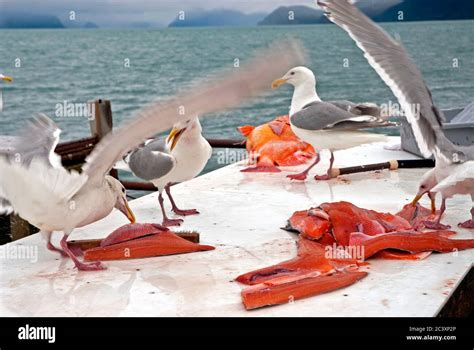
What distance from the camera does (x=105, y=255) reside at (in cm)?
520

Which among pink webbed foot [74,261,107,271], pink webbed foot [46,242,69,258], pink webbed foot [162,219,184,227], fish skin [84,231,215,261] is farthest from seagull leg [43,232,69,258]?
pink webbed foot [162,219,184,227]

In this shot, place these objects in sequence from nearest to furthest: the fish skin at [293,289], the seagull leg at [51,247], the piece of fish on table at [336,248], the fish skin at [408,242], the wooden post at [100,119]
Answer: the fish skin at [293,289], the piece of fish on table at [336,248], the fish skin at [408,242], the seagull leg at [51,247], the wooden post at [100,119]

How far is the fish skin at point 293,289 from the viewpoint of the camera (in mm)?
4312

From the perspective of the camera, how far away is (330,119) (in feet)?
24.1

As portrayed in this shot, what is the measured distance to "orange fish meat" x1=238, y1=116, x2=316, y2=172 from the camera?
8.15 metres

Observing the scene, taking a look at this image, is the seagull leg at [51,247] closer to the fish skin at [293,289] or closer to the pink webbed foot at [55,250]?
the pink webbed foot at [55,250]

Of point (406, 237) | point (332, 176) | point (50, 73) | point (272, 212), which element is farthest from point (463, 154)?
point (50, 73)

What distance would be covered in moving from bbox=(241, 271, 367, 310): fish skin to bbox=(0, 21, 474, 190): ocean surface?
76.0 ft

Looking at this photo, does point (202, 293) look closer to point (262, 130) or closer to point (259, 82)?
point (259, 82)

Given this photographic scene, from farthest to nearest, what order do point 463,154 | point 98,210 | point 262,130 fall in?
point 262,130
point 463,154
point 98,210

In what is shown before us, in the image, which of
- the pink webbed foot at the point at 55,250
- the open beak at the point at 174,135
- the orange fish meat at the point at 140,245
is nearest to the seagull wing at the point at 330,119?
the open beak at the point at 174,135

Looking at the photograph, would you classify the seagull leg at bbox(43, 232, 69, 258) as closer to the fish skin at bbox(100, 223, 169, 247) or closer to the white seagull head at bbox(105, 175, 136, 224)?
the fish skin at bbox(100, 223, 169, 247)

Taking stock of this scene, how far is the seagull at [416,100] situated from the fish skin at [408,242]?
41cm

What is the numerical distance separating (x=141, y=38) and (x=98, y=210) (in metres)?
98.7
